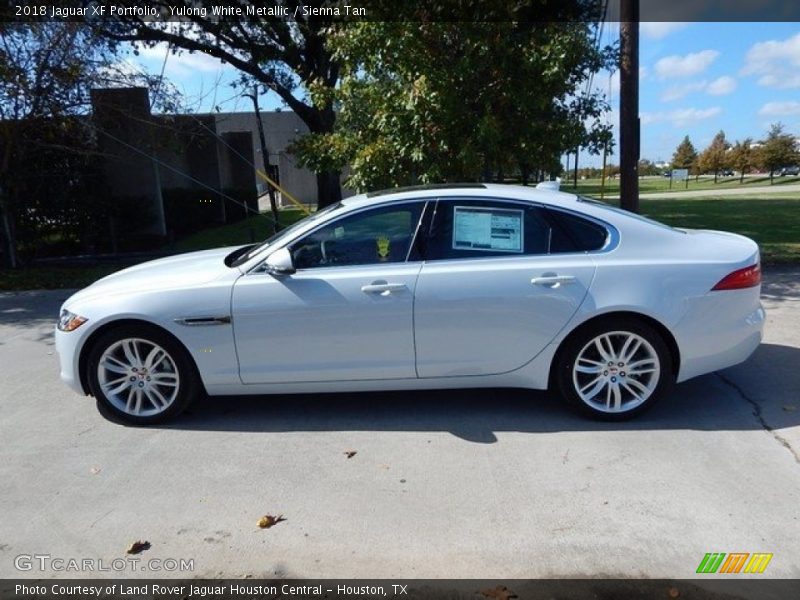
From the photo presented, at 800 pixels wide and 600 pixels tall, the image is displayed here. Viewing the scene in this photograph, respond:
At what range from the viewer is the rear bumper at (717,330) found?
4.07 metres

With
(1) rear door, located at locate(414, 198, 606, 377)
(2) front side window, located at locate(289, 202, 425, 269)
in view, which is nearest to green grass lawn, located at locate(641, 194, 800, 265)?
(1) rear door, located at locate(414, 198, 606, 377)

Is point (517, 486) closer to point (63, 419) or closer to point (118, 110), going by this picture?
point (63, 419)

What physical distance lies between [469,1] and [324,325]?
17.9ft

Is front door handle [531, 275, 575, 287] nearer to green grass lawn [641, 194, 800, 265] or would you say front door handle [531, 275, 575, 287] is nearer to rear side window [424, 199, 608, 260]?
rear side window [424, 199, 608, 260]

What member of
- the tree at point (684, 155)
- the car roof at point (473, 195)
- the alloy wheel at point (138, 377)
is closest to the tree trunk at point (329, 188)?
the car roof at point (473, 195)

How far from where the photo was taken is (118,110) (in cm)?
1162

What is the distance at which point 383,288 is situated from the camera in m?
4.05

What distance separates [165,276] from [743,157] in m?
64.4

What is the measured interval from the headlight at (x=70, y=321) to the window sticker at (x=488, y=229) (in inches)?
102

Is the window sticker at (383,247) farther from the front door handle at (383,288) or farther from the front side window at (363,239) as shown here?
the front door handle at (383,288)

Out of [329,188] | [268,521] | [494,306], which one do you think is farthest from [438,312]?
[329,188]

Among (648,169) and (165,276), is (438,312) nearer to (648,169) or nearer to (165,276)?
(165,276)

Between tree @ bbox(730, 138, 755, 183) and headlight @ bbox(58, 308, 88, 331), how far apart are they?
→ 6232 centimetres

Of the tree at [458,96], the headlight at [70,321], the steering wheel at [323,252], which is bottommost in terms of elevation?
the headlight at [70,321]
